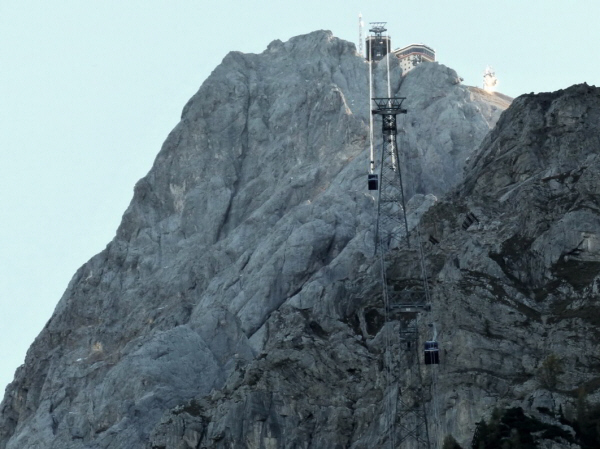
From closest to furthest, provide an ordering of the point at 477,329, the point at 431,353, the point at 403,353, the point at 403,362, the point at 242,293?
the point at 431,353, the point at 477,329, the point at 403,362, the point at 403,353, the point at 242,293

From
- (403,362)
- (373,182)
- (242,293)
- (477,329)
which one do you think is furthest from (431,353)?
(242,293)

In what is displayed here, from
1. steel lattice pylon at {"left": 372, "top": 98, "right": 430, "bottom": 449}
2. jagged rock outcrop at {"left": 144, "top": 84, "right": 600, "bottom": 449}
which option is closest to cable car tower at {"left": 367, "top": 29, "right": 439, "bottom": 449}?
steel lattice pylon at {"left": 372, "top": 98, "right": 430, "bottom": 449}

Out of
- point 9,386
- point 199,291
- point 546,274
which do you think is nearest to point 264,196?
point 199,291

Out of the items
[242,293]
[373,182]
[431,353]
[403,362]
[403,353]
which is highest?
[242,293]

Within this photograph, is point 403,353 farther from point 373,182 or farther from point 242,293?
point 242,293

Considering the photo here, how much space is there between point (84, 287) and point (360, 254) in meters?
44.3

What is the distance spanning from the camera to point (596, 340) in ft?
385

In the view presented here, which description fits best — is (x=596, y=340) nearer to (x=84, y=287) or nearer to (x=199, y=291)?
(x=199, y=291)

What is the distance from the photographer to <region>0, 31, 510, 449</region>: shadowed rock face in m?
129

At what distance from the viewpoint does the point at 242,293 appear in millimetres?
159875

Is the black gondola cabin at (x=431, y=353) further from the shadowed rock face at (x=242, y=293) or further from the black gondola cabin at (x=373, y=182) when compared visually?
the black gondola cabin at (x=373, y=182)

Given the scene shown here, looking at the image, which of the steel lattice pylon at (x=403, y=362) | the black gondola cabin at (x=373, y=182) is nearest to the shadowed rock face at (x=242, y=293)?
the steel lattice pylon at (x=403, y=362)

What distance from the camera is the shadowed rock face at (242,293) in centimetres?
12925

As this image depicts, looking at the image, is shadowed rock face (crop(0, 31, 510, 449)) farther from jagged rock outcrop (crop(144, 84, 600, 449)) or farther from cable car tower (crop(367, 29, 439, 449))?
cable car tower (crop(367, 29, 439, 449))
